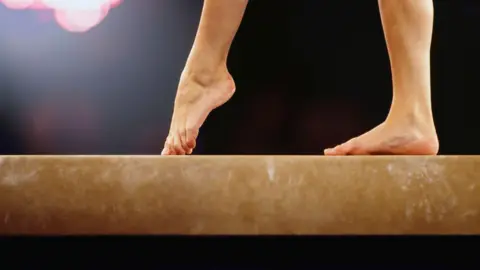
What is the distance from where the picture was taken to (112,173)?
0.96 m

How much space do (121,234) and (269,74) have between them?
0.76 metres

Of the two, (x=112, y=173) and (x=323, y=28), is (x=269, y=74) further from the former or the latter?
(x=112, y=173)

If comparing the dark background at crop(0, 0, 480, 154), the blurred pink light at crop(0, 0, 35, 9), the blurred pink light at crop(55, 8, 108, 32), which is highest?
the blurred pink light at crop(0, 0, 35, 9)

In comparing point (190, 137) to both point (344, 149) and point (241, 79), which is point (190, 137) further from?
point (241, 79)

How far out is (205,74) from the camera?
1.25 metres

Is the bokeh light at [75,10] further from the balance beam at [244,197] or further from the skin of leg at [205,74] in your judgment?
the balance beam at [244,197]

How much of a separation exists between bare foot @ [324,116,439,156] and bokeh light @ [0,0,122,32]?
0.85 meters

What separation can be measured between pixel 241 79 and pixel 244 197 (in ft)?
2.32

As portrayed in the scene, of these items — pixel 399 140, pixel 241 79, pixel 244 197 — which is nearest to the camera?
pixel 244 197

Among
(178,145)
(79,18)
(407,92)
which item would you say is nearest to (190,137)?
(178,145)

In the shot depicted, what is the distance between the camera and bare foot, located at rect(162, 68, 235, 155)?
3.99 feet

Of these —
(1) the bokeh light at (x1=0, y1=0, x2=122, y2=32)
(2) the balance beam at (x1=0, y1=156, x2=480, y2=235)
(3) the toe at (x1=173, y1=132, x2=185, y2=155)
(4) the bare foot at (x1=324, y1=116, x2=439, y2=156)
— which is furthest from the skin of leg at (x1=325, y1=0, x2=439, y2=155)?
(1) the bokeh light at (x1=0, y1=0, x2=122, y2=32)

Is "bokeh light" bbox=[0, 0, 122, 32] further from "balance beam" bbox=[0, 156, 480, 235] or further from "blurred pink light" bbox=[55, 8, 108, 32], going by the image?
"balance beam" bbox=[0, 156, 480, 235]
